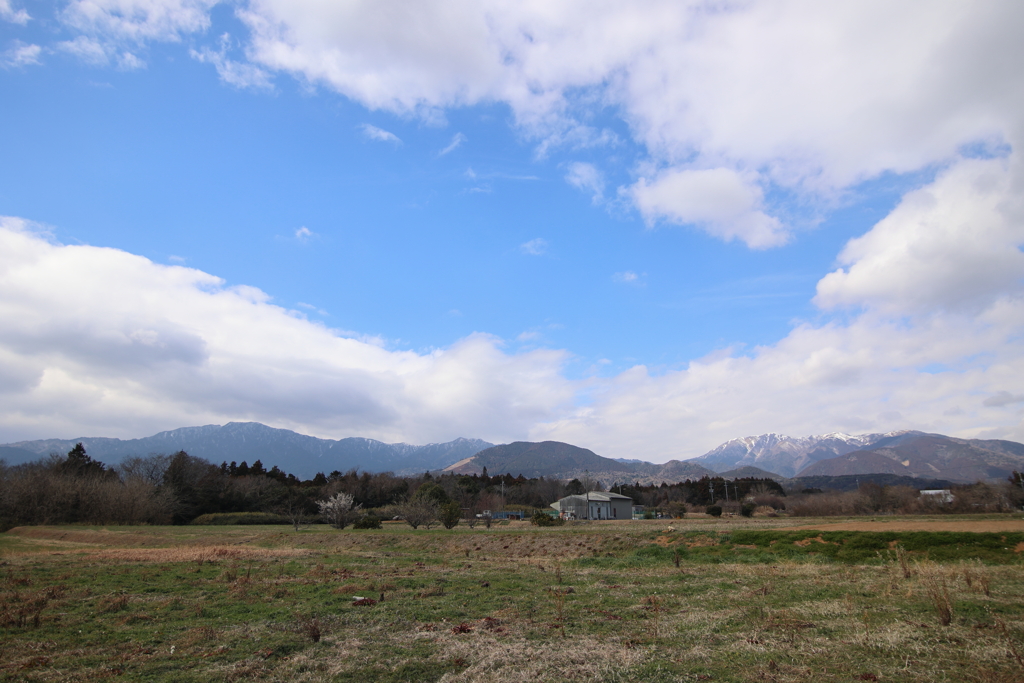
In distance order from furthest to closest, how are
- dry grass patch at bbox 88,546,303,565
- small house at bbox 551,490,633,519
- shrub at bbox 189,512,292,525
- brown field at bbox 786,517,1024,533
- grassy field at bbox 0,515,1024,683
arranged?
1. small house at bbox 551,490,633,519
2. shrub at bbox 189,512,292,525
3. brown field at bbox 786,517,1024,533
4. dry grass patch at bbox 88,546,303,565
5. grassy field at bbox 0,515,1024,683

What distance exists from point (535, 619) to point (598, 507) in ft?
274

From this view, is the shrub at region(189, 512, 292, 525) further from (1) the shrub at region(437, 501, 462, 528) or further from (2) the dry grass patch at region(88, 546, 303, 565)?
(2) the dry grass patch at region(88, 546, 303, 565)

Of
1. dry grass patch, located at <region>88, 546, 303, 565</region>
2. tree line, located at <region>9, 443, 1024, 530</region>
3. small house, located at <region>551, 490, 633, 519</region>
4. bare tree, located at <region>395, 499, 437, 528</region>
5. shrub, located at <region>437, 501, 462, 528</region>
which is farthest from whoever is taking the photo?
small house, located at <region>551, 490, 633, 519</region>

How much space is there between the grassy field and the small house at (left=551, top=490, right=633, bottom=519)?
67.3m

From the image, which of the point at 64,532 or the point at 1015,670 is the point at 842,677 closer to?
the point at 1015,670

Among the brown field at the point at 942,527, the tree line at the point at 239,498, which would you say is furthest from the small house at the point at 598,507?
the brown field at the point at 942,527

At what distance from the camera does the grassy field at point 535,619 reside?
8.38 meters

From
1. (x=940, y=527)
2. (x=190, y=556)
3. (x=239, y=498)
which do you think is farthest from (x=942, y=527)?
(x=239, y=498)

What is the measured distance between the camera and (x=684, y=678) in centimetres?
784

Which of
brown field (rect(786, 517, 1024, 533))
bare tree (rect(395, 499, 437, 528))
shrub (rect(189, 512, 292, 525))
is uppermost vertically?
brown field (rect(786, 517, 1024, 533))

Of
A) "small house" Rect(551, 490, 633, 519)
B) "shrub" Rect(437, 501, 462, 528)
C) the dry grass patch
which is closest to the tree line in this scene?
"shrub" Rect(437, 501, 462, 528)

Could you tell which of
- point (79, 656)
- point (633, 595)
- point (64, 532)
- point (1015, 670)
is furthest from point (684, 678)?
point (64, 532)

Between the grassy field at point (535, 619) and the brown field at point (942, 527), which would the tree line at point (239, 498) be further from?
the grassy field at point (535, 619)

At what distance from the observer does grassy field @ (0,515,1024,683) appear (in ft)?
27.5
